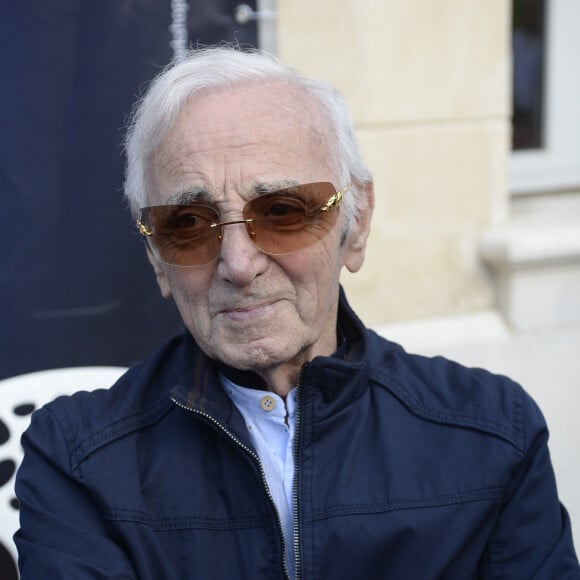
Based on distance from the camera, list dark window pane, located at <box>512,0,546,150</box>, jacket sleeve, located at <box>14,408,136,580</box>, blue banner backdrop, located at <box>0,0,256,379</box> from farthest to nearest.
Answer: dark window pane, located at <box>512,0,546,150</box> < blue banner backdrop, located at <box>0,0,256,379</box> < jacket sleeve, located at <box>14,408,136,580</box>

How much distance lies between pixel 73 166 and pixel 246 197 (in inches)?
55.2

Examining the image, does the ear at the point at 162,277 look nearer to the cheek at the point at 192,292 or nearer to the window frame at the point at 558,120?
the cheek at the point at 192,292

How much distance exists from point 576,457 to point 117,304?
6.32 ft

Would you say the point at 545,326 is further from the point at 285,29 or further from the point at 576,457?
the point at 285,29

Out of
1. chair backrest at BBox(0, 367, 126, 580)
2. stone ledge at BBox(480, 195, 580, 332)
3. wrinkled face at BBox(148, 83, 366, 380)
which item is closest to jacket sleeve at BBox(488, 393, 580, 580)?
wrinkled face at BBox(148, 83, 366, 380)

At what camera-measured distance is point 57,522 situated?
1.75 meters

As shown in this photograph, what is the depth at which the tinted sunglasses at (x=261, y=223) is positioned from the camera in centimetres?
179

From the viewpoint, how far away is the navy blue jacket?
5.86 ft

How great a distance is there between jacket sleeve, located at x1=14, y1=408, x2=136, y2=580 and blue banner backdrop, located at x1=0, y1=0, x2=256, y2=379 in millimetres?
1258

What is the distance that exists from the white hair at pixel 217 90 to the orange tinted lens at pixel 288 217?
0.09 metres

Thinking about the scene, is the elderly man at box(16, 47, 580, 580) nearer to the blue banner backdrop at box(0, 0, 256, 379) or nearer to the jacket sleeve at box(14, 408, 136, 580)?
the jacket sleeve at box(14, 408, 136, 580)

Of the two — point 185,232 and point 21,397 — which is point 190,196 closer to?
point 185,232

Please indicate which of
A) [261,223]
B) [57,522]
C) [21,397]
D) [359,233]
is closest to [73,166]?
[21,397]

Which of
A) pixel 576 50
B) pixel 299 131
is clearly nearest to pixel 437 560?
pixel 299 131
